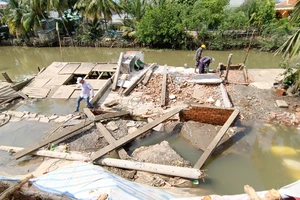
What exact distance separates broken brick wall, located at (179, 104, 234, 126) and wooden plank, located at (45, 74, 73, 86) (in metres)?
6.88

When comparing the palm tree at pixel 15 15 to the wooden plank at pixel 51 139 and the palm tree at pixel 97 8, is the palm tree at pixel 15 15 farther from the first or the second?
the wooden plank at pixel 51 139

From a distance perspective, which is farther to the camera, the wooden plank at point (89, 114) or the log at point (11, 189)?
the wooden plank at point (89, 114)

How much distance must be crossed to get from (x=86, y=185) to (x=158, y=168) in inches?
84.9

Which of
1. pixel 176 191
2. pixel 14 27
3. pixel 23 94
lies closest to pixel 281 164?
pixel 176 191

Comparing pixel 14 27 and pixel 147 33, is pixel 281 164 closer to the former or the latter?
pixel 147 33

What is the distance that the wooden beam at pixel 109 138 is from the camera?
5715 mm

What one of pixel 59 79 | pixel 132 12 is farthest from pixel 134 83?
pixel 132 12

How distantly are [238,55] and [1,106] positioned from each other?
1805 cm

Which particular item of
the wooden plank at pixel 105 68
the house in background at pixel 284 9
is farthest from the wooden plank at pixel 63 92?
the house in background at pixel 284 9

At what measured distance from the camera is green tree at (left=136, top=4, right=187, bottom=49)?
18188mm

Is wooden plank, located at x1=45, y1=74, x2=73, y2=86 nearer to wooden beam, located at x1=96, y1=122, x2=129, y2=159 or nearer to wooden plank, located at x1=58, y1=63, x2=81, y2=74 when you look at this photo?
wooden plank, located at x1=58, y1=63, x2=81, y2=74

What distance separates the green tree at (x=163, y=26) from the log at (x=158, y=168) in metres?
15.6

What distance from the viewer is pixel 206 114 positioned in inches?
282

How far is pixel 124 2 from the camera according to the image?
2098cm
